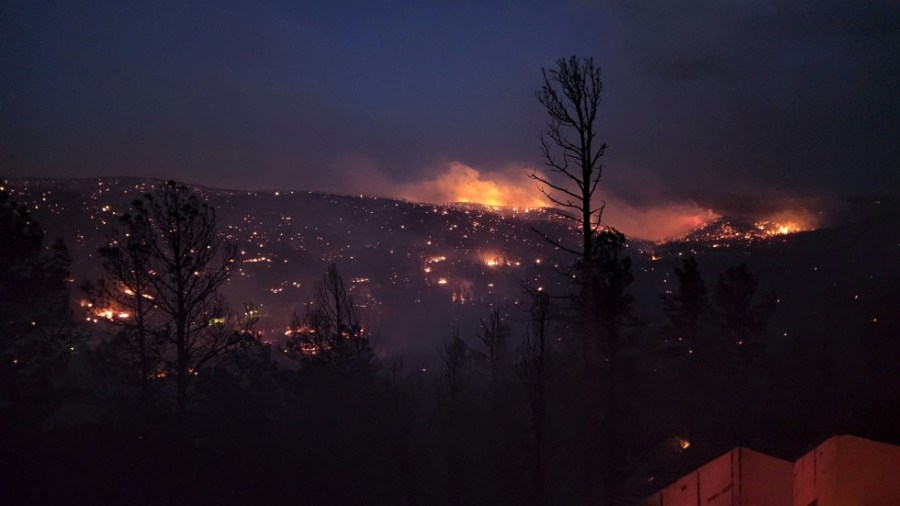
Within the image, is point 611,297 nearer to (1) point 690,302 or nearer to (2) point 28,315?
(1) point 690,302

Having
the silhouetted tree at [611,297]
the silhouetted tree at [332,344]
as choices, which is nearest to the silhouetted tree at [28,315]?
the silhouetted tree at [332,344]

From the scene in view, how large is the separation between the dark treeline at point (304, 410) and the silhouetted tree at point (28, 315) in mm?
53

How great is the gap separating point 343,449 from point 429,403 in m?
12.0

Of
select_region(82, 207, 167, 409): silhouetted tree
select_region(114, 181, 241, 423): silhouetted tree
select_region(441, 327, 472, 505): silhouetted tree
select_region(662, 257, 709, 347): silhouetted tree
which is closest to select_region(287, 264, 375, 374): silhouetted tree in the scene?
select_region(441, 327, 472, 505): silhouetted tree

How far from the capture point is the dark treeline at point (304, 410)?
9375mm

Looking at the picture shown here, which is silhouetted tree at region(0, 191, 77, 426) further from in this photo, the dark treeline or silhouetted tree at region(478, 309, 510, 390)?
silhouetted tree at region(478, 309, 510, 390)

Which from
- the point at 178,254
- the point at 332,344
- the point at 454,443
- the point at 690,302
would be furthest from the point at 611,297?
the point at 178,254

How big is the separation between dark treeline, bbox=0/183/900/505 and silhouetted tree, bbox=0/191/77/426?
0.05 metres

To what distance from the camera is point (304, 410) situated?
45.3ft

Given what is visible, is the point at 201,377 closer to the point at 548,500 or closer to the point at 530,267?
Result: the point at 548,500

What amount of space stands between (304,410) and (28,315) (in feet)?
26.7

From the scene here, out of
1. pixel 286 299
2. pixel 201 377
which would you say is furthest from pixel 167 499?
pixel 286 299

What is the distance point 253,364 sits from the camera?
48.0 feet

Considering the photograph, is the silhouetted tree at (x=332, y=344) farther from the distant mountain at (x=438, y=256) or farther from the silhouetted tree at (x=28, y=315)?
the distant mountain at (x=438, y=256)
